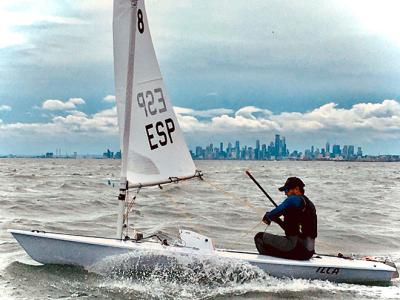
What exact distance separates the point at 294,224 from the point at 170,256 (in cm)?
190

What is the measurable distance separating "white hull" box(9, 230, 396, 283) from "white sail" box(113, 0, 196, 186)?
3.80ft

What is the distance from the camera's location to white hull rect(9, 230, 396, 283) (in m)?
8.33

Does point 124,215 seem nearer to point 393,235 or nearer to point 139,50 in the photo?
point 139,50

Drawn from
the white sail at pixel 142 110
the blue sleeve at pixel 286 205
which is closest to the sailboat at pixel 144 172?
the white sail at pixel 142 110

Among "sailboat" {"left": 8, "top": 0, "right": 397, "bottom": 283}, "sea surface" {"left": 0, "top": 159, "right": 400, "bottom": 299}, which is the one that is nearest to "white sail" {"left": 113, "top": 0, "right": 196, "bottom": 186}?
"sailboat" {"left": 8, "top": 0, "right": 397, "bottom": 283}

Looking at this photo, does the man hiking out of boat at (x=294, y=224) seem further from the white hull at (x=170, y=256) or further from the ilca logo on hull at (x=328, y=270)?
the ilca logo on hull at (x=328, y=270)

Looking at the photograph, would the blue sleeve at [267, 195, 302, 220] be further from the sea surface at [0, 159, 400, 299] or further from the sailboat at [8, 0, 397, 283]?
the sea surface at [0, 159, 400, 299]

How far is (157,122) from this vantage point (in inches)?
359

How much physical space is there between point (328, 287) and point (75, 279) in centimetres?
373

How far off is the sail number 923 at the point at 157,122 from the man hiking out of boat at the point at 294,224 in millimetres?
2138

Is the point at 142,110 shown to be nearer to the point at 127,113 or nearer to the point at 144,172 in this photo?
the point at 127,113

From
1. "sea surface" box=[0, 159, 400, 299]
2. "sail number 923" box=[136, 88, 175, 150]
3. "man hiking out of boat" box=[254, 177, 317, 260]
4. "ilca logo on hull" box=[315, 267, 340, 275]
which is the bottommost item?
"sea surface" box=[0, 159, 400, 299]

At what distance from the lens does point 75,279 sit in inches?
329

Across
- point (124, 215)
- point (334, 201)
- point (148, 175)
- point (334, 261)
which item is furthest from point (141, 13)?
point (334, 201)
